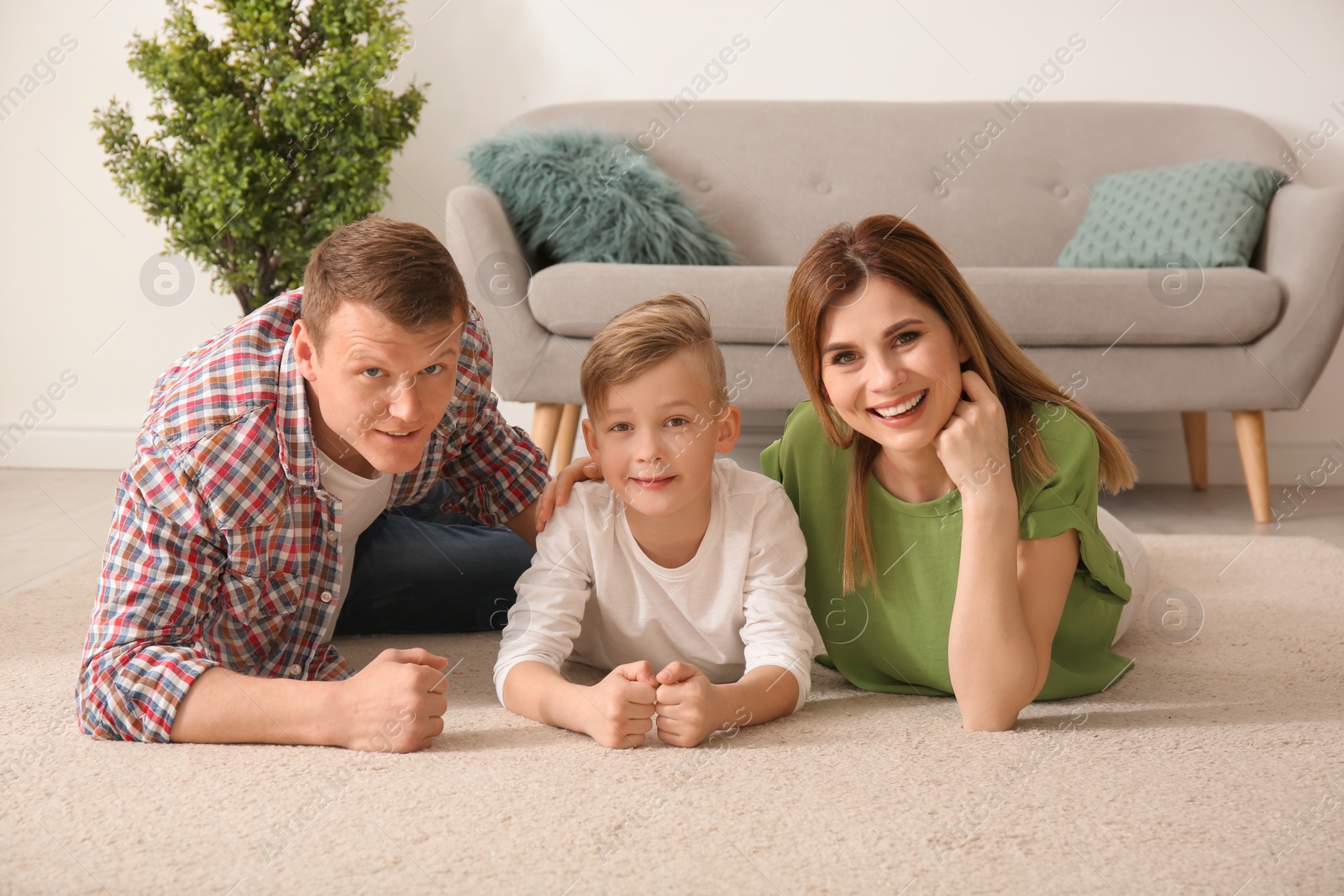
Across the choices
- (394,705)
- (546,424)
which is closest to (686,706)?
(394,705)

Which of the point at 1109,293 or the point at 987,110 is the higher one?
the point at 987,110

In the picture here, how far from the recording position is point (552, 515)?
127 centimetres

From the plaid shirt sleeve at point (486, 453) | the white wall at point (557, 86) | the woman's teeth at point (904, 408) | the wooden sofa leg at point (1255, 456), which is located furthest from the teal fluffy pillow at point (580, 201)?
the woman's teeth at point (904, 408)

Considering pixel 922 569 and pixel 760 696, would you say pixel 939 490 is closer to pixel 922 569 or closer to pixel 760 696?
pixel 922 569

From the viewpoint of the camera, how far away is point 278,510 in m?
1.12

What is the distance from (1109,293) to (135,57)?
2156 mm

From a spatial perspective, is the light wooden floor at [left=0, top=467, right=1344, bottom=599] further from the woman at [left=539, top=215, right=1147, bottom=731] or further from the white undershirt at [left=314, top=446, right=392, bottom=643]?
the woman at [left=539, top=215, right=1147, bottom=731]

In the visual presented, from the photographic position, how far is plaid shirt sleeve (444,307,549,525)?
1.43m

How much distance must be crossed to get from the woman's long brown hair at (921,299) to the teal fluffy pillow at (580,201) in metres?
1.20

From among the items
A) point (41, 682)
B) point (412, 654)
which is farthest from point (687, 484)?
point (41, 682)

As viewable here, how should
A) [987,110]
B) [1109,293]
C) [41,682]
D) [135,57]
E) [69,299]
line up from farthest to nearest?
1. [69,299]
2. [987,110]
3. [135,57]
4. [1109,293]
5. [41,682]

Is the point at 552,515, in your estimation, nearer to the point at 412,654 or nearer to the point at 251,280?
the point at 412,654

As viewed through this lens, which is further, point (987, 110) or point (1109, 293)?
point (987, 110)

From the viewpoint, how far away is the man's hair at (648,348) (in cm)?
115
